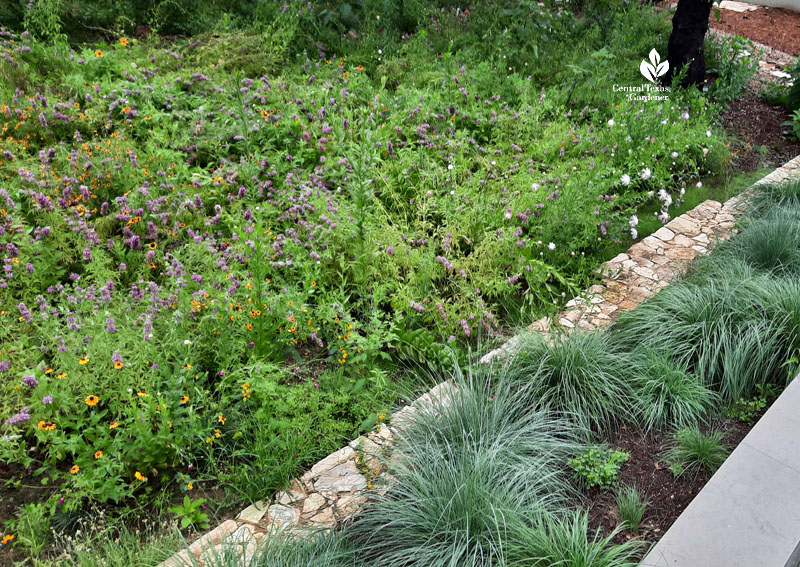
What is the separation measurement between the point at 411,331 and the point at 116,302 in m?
1.76

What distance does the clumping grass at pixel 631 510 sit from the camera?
2.83 meters

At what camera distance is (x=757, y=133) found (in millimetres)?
7102

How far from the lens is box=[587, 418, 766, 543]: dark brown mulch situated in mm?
2885

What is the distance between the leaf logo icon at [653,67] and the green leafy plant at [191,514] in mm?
6513

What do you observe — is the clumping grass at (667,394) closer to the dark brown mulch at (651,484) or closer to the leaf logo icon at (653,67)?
the dark brown mulch at (651,484)

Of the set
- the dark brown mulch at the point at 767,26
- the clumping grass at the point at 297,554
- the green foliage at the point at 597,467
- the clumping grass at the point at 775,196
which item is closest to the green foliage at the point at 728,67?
the dark brown mulch at the point at 767,26

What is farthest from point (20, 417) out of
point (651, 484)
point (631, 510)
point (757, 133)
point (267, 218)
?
point (757, 133)

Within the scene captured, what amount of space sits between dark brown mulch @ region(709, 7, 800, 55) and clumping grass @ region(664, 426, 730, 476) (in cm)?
831

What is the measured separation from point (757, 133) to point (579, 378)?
17.3ft

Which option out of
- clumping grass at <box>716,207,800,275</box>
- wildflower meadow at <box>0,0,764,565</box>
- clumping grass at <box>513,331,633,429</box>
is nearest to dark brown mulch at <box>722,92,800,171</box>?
wildflower meadow at <box>0,0,764,565</box>

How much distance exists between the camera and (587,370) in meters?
3.43

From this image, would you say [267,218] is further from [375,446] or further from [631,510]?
[631,510]

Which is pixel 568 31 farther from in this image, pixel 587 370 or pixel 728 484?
pixel 728 484

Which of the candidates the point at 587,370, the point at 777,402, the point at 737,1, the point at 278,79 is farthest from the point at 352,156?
the point at 737,1
